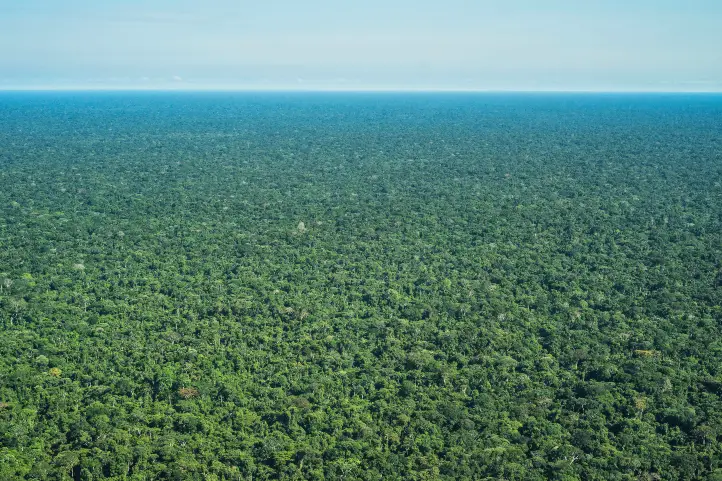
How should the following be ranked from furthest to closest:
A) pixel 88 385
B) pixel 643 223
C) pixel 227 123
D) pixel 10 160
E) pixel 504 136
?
pixel 227 123 → pixel 504 136 → pixel 10 160 → pixel 643 223 → pixel 88 385

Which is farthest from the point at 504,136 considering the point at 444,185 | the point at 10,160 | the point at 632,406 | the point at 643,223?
the point at 632,406

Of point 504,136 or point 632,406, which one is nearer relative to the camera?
point 632,406

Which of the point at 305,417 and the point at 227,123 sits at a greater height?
the point at 227,123

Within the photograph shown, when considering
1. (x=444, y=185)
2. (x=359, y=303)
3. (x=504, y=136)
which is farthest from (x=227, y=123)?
(x=359, y=303)

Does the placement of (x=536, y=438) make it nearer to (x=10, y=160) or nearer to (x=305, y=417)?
(x=305, y=417)

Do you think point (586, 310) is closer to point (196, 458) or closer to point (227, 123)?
point (196, 458)

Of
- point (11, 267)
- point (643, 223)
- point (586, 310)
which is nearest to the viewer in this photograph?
point (586, 310)
